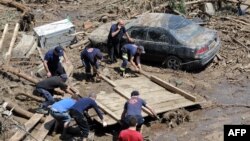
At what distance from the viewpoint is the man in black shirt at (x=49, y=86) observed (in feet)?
46.4

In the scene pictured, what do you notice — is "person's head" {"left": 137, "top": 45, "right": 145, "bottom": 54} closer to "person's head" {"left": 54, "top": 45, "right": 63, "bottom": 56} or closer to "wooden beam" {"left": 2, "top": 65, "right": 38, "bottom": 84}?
"person's head" {"left": 54, "top": 45, "right": 63, "bottom": 56}

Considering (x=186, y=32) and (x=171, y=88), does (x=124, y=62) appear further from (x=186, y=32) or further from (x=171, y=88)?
(x=186, y=32)

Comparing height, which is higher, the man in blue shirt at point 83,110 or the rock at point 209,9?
the rock at point 209,9

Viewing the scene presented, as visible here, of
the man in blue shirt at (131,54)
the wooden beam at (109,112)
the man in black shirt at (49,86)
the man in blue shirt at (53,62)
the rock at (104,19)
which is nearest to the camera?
the wooden beam at (109,112)

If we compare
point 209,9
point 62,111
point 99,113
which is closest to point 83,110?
point 99,113

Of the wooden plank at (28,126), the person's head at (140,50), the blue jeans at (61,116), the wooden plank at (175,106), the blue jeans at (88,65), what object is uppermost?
the person's head at (140,50)

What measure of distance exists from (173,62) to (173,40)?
0.77 meters

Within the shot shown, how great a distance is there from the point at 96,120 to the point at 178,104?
251 centimetres

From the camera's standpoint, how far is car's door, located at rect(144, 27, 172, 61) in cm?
1720

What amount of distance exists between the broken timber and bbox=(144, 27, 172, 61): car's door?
3.19ft

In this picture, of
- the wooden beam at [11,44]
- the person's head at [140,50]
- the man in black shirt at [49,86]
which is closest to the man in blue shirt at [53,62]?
the man in black shirt at [49,86]

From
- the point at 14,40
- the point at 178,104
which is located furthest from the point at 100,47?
the point at 178,104

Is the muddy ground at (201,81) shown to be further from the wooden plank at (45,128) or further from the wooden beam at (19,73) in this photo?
the wooden plank at (45,128)

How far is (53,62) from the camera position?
15.4 metres
